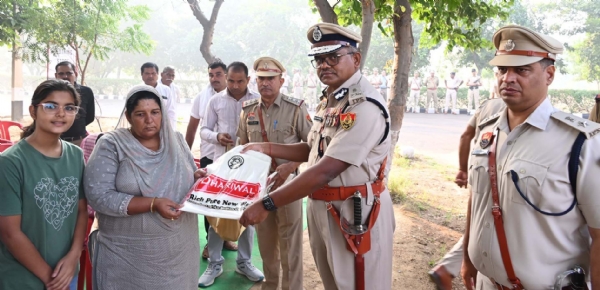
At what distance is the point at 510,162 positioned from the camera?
187 centimetres

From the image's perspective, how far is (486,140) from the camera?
206 cm

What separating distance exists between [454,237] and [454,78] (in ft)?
58.0

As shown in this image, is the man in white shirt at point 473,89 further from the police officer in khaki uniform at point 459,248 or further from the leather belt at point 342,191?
the leather belt at point 342,191

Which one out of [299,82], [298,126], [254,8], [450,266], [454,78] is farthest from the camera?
[254,8]

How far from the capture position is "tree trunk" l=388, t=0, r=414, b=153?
507 centimetres

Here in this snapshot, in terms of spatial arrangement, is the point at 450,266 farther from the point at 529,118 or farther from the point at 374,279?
the point at 529,118

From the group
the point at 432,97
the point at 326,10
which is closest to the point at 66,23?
the point at 326,10

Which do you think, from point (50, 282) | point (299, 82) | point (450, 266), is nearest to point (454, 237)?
point (450, 266)

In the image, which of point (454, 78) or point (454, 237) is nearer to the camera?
point (454, 237)

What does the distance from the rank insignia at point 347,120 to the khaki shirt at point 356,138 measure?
0.01 metres

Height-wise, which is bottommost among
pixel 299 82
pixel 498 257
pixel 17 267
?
pixel 17 267

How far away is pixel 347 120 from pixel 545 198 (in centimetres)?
99

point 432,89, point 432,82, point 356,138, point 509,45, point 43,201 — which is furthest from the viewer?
point 432,89

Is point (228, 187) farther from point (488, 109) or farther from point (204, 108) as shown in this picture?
point (204, 108)
